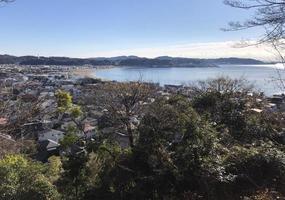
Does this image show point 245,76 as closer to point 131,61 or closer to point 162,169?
point 162,169

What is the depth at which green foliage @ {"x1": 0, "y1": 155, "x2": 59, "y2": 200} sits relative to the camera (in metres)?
5.23

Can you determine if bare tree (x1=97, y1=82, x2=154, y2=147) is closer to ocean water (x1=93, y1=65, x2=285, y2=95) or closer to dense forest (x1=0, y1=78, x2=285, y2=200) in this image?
ocean water (x1=93, y1=65, x2=285, y2=95)

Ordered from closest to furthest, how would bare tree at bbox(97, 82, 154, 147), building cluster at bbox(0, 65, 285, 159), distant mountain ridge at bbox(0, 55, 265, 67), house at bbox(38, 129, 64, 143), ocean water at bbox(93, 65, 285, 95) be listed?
building cluster at bbox(0, 65, 285, 159)
ocean water at bbox(93, 65, 285, 95)
bare tree at bbox(97, 82, 154, 147)
house at bbox(38, 129, 64, 143)
distant mountain ridge at bbox(0, 55, 265, 67)

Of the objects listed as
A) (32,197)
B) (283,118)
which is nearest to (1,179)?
(32,197)

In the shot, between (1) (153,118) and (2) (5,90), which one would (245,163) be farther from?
(2) (5,90)

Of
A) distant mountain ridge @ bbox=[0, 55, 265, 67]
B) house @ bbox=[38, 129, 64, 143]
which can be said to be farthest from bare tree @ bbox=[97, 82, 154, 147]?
distant mountain ridge @ bbox=[0, 55, 265, 67]

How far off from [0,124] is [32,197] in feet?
3.76

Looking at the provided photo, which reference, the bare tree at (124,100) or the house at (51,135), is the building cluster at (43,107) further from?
the bare tree at (124,100)

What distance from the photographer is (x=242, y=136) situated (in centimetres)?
816

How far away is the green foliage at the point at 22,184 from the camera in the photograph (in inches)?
206

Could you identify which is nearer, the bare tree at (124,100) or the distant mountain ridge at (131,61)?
the bare tree at (124,100)

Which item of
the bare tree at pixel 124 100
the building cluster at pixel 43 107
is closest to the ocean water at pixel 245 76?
the building cluster at pixel 43 107

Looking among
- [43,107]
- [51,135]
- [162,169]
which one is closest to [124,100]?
[51,135]

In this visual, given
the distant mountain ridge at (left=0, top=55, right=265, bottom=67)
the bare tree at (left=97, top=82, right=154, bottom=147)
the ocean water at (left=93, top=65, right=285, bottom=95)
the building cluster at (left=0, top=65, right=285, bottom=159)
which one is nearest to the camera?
the building cluster at (left=0, top=65, right=285, bottom=159)
